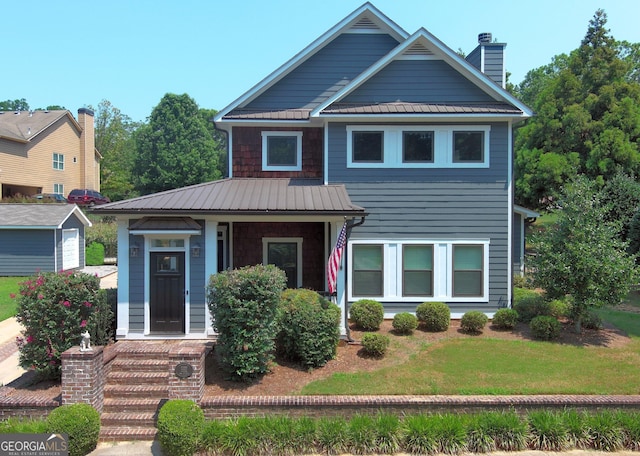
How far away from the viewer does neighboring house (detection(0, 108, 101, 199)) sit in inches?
1275

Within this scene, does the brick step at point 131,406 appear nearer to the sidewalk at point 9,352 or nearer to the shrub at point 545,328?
the sidewalk at point 9,352

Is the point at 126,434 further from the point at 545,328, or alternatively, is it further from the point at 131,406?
the point at 545,328

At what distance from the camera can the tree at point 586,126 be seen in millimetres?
24531

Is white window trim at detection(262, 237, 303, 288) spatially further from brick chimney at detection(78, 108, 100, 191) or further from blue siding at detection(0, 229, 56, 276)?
brick chimney at detection(78, 108, 100, 191)

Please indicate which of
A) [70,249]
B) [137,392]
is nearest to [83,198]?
[70,249]

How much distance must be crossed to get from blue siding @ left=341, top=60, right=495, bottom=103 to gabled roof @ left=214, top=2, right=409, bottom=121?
1817mm

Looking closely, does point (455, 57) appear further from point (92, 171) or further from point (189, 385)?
A: point (92, 171)

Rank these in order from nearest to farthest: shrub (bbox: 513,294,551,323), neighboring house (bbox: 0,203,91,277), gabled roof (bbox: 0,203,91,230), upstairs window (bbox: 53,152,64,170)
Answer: shrub (bbox: 513,294,551,323)
gabled roof (bbox: 0,203,91,230)
neighboring house (bbox: 0,203,91,277)
upstairs window (bbox: 53,152,64,170)

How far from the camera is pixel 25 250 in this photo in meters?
23.0

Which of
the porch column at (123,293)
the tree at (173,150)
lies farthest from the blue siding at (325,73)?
the tree at (173,150)

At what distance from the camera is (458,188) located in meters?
12.9

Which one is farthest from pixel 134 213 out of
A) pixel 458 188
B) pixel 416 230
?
pixel 458 188

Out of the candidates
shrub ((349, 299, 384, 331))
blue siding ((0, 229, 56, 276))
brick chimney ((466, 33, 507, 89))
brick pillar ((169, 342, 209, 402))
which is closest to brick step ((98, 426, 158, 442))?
brick pillar ((169, 342, 209, 402))

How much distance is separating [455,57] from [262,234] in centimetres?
766
